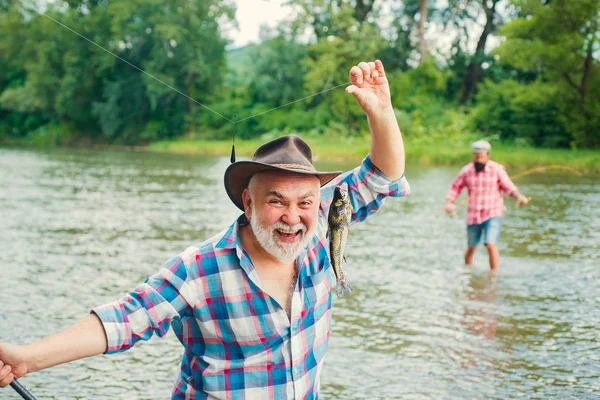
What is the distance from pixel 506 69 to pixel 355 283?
132 feet

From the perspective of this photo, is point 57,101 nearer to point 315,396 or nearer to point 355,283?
point 355,283

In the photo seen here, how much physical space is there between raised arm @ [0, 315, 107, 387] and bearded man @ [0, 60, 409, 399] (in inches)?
4.2

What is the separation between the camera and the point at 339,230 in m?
3.36

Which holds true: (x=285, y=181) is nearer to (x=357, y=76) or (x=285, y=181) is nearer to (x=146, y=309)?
(x=357, y=76)

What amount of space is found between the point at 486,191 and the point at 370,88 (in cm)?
771

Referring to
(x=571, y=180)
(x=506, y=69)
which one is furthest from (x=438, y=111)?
(x=571, y=180)

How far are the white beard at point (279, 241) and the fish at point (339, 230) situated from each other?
295 millimetres

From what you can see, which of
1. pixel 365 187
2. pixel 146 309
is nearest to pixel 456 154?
pixel 365 187

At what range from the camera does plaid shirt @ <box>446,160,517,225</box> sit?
10.7 metres

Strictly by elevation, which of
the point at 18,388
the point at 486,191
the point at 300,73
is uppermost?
the point at 300,73

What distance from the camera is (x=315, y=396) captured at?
3301 mm

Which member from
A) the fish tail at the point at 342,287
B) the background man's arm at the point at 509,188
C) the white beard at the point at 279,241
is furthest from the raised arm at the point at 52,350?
the background man's arm at the point at 509,188

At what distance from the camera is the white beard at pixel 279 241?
3.07 metres

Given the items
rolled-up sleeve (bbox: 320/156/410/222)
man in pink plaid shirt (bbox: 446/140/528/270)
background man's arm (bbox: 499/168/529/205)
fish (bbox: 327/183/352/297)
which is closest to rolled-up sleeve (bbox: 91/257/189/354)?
fish (bbox: 327/183/352/297)
